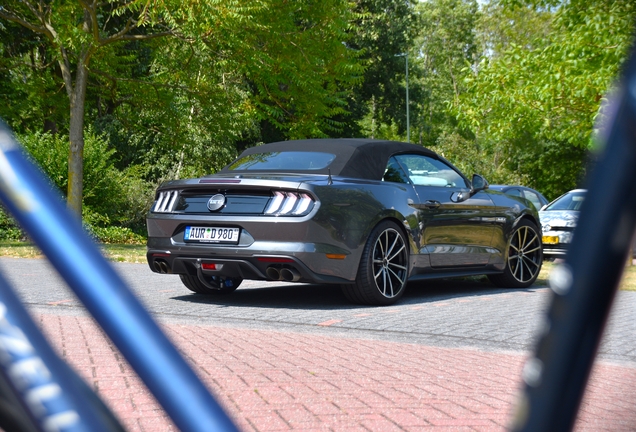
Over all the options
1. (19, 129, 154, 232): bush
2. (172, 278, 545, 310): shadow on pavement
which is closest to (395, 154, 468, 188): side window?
(172, 278, 545, 310): shadow on pavement

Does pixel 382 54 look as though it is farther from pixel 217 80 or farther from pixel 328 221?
pixel 328 221

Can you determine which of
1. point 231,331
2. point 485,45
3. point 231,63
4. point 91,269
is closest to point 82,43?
point 231,63

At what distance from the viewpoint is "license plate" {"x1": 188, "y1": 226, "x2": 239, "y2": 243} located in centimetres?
707

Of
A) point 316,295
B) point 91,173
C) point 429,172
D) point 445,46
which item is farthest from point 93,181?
point 445,46

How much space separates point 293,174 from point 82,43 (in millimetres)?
11637

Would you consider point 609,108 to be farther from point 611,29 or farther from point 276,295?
point 611,29

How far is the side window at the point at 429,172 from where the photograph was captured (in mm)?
8438

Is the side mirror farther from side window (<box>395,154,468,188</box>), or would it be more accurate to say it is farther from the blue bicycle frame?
the blue bicycle frame

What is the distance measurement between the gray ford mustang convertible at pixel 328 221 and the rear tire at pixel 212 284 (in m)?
0.01

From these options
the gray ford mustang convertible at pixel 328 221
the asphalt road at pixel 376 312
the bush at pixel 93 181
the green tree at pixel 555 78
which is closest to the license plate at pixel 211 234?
the gray ford mustang convertible at pixel 328 221

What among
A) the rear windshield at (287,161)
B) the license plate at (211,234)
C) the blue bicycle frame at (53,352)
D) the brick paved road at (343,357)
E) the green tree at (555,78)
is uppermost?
the green tree at (555,78)

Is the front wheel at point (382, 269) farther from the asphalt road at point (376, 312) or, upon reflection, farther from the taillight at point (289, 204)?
the taillight at point (289, 204)

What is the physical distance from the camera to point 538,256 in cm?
996

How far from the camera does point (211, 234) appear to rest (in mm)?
7180
